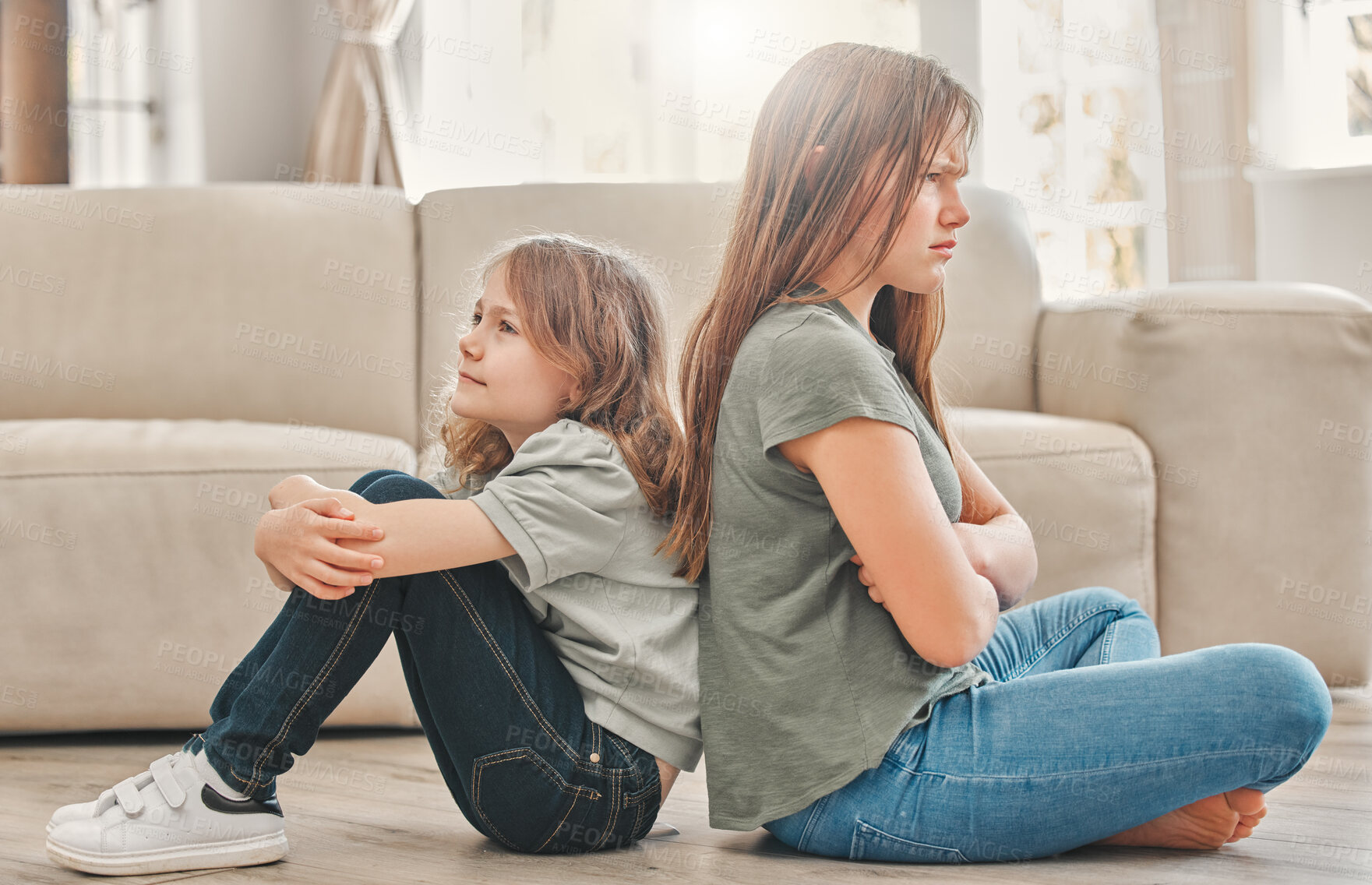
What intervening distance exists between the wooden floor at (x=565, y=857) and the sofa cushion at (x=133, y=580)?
79 mm

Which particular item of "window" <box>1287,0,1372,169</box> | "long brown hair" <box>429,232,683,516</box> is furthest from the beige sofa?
"window" <box>1287,0,1372,169</box>

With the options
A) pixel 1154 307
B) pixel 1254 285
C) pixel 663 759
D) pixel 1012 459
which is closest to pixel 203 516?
pixel 663 759

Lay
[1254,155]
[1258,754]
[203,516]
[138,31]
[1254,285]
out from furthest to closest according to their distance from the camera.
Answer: [138,31], [1254,155], [1254,285], [203,516], [1258,754]

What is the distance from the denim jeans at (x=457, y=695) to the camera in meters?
0.90

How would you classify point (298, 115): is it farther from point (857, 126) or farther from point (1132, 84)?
point (857, 126)

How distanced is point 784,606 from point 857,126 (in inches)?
15.0

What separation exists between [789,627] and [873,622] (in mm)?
65

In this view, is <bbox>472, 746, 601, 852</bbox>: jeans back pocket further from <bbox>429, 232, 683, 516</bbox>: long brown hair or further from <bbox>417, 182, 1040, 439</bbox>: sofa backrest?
<bbox>417, 182, 1040, 439</bbox>: sofa backrest

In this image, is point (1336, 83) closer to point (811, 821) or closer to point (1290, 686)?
point (1290, 686)

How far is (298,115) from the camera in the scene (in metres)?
3.83

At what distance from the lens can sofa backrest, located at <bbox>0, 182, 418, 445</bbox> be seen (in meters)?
1.88

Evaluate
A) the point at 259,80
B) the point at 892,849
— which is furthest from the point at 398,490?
the point at 259,80

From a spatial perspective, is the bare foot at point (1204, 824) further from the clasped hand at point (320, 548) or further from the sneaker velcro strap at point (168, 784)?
the sneaker velcro strap at point (168, 784)

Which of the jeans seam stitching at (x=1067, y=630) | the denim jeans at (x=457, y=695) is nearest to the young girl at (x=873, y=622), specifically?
the denim jeans at (x=457, y=695)
